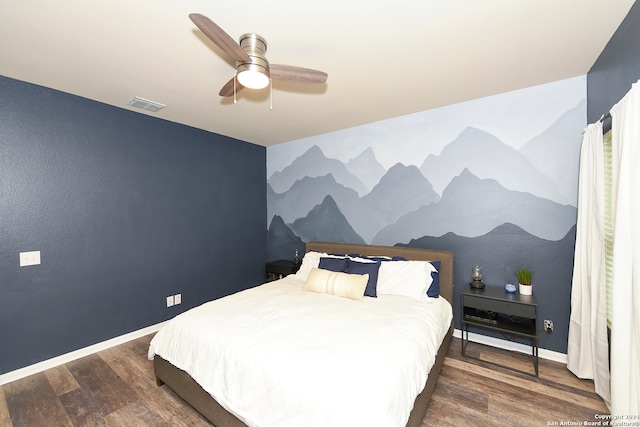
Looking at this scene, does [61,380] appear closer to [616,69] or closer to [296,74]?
[296,74]

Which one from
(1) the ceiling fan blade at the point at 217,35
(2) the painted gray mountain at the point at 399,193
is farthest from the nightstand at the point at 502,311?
(1) the ceiling fan blade at the point at 217,35

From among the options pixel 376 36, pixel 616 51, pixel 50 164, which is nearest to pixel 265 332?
pixel 376 36

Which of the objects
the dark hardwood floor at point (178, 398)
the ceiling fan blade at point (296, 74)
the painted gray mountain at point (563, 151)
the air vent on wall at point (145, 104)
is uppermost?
the air vent on wall at point (145, 104)

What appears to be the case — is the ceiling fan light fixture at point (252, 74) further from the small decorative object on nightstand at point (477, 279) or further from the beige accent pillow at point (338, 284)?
the small decorative object on nightstand at point (477, 279)

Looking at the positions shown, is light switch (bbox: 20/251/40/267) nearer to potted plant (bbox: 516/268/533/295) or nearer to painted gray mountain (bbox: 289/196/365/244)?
painted gray mountain (bbox: 289/196/365/244)

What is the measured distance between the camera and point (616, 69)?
1830 mm

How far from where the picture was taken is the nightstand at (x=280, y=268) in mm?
3982

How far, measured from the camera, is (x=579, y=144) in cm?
243

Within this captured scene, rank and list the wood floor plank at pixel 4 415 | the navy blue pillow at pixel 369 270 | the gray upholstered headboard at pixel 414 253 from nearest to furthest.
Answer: the wood floor plank at pixel 4 415
the navy blue pillow at pixel 369 270
the gray upholstered headboard at pixel 414 253

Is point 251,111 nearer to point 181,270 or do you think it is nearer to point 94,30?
point 94,30

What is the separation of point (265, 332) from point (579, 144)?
3.14 metres

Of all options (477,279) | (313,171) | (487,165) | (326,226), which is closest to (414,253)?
(477,279)

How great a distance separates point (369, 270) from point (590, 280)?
5.70 feet

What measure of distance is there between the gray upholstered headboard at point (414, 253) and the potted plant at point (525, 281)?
60 cm
